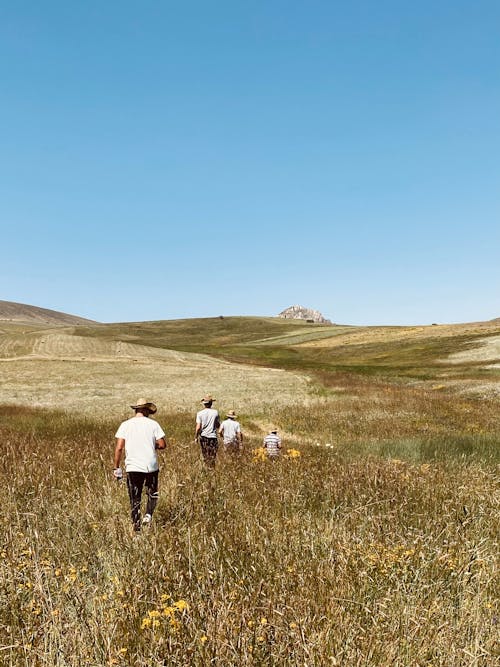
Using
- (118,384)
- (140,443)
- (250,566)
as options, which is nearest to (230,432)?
(140,443)

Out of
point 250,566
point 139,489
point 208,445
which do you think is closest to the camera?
point 250,566

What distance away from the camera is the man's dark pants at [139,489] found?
20.7 ft

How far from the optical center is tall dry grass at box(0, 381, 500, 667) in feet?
9.64

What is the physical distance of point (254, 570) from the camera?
370 centimetres

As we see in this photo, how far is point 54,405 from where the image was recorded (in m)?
28.1


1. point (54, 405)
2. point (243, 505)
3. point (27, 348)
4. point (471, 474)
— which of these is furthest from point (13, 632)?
point (27, 348)

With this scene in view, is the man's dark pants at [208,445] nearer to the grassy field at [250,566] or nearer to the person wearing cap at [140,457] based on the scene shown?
the grassy field at [250,566]

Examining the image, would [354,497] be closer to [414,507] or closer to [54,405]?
[414,507]

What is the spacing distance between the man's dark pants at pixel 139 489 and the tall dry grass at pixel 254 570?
0.62 ft

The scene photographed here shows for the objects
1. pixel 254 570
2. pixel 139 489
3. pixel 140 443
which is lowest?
pixel 139 489

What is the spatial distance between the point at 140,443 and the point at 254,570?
12.6 feet

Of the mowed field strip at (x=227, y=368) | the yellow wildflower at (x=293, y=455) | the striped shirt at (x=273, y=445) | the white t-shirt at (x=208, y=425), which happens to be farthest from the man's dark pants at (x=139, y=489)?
the mowed field strip at (x=227, y=368)

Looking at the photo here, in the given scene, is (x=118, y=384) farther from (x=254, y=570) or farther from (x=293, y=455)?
(x=254, y=570)

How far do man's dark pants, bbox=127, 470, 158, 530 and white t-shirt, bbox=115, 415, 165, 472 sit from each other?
0.11m
